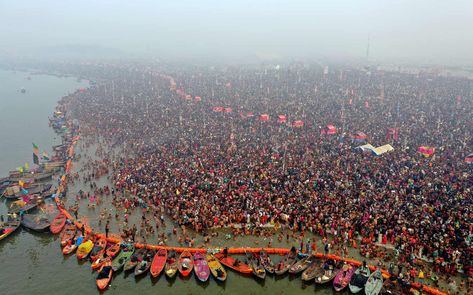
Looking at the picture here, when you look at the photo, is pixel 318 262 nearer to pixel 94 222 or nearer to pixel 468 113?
pixel 94 222

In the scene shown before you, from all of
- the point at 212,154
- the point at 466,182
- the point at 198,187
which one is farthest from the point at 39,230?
the point at 466,182

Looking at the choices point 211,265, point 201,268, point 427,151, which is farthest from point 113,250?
point 427,151

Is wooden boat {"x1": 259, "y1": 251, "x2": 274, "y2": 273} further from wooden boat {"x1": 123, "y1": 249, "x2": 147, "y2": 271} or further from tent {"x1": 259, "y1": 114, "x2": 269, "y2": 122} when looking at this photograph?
tent {"x1": 259, "y1": 114, "x2": 269, "y2": 122}

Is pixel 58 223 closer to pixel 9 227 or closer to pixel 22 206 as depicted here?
pixel 9 227

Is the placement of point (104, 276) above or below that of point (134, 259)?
below

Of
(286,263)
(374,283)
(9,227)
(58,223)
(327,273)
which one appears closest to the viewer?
(374,283)

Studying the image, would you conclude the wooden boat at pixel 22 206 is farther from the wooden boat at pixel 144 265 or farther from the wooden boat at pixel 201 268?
the wooden boat at pixel 201 268

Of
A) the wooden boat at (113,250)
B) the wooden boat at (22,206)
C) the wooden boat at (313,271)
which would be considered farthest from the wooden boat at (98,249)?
the wooden boat at (313,271)
